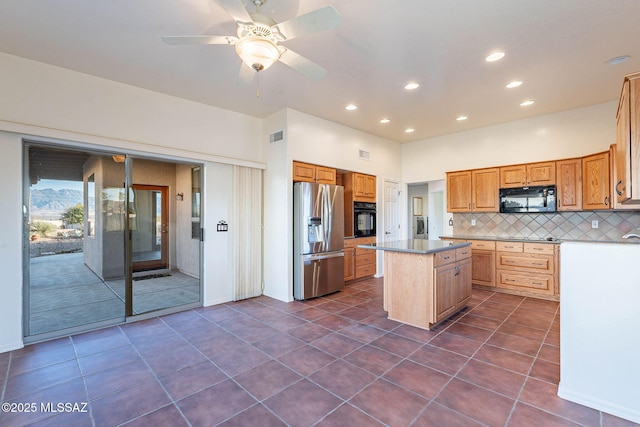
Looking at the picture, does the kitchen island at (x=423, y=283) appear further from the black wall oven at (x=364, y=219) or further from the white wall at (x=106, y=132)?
the white wall at (x=106, y=132)

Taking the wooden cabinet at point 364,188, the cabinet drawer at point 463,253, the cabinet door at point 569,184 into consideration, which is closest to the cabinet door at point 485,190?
the cabinet door at point 569,184

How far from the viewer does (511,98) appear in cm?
408

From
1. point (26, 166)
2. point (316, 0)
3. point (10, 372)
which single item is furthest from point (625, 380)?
point (26, 166)

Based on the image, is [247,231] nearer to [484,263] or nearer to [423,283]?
[423,283]

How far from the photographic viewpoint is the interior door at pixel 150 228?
4.18 meters

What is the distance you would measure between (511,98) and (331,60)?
2777mm

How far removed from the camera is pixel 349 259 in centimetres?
546

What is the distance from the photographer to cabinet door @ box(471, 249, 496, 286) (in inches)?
193

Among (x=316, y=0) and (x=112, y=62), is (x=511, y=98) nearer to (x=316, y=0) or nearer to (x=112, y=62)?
(x=316, y=0)

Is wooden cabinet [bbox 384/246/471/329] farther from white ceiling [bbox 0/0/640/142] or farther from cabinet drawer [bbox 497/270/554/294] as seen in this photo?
white ceiling [bbox 0/0/640/142]

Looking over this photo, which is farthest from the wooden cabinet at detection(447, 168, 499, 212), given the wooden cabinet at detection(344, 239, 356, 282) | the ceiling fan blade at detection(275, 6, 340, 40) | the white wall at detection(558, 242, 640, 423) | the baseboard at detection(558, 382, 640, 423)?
the ceiling fan blade at detection(275, 6, 340, 40)

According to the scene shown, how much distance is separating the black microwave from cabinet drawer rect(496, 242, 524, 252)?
1.88ft

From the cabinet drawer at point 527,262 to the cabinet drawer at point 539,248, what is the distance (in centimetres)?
6

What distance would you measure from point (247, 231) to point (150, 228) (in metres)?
1.53
